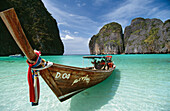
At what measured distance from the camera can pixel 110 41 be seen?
5044 inches

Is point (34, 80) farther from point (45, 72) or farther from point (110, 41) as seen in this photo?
point (110, 41)

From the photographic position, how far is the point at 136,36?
11238 cm

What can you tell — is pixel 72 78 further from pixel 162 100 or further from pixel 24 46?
pixel 162 100

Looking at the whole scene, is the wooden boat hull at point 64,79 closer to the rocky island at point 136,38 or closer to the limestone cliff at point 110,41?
the rocky island at point 136,38

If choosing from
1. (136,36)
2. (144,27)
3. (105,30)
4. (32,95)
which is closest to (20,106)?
(32,95)

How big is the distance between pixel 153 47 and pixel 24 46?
119 metres

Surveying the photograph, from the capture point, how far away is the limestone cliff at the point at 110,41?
406 feet

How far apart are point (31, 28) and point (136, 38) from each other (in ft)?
391

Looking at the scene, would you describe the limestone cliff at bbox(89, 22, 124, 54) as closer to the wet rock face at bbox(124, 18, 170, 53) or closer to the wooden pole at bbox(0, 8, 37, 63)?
the wet rock face at bbox(124, 18, 170, 53)

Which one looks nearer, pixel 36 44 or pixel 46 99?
pixel 46 99

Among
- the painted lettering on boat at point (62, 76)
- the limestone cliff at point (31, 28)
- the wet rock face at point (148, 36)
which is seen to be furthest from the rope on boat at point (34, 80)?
the wet rock face at point (148, 36)

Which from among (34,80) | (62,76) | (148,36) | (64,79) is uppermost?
(148,36)

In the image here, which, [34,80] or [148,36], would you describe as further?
[148,36]

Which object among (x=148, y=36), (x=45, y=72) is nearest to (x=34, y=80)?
(x=45, y=72)
